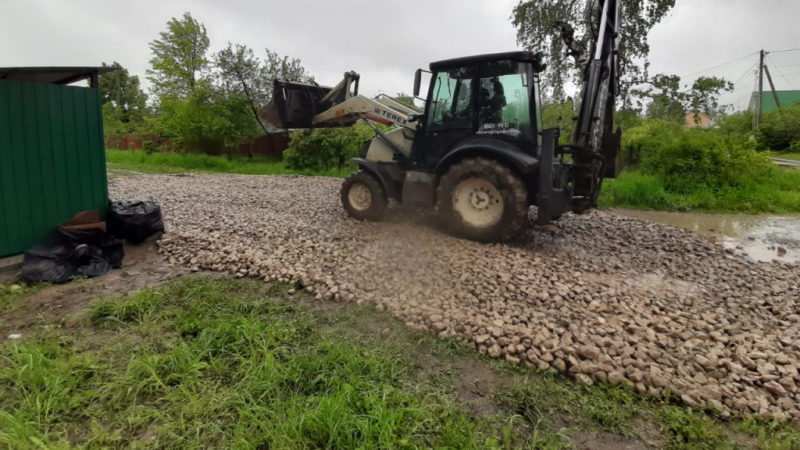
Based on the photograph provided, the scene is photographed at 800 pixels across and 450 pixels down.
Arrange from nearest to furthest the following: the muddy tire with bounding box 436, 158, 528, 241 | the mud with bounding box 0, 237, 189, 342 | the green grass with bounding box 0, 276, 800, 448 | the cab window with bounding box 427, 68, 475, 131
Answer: the green grass with bounding box 0, 276, 800, 448, the mud with bounding box 0, 237, 189, 342, the muddy tire with bounding box 436, 158, 528, 241, the cab window with bounding box 427, 68, 475, 131

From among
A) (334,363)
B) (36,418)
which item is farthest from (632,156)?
(36,418)

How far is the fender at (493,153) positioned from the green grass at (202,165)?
8.94m

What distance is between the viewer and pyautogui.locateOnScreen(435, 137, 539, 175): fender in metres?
4.97

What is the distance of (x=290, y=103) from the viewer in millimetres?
6527

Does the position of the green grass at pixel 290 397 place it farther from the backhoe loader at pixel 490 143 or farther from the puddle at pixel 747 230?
the puddle at pixel 747 230

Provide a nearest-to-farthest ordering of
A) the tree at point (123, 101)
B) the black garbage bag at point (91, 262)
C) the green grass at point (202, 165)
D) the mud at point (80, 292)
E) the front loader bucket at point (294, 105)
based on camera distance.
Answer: the mud at point (80, 292) → the black garbage bag at point (91, 262) → the front loader bucket at point (294, 105) → the green grass at point (202, 165) → the tree at point (123, 101)

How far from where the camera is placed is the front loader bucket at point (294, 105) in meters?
6.46

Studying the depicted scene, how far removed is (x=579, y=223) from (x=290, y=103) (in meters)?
5.21

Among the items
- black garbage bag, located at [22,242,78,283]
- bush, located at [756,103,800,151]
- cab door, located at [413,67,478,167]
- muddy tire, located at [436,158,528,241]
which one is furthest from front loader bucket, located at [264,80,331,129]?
bush, located at [756,103,800,151]

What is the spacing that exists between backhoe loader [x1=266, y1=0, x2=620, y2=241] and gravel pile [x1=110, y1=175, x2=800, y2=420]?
465 mm

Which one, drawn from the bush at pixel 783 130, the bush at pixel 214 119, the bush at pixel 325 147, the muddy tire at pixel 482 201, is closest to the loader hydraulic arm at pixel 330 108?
the muddy tire at pixel 482 201

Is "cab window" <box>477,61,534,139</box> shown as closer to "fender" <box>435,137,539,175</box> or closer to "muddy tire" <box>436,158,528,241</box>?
"fender" <box>435,137,539,175</box>

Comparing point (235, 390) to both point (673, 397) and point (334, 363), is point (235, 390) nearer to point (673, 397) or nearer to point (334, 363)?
point (334, 363)

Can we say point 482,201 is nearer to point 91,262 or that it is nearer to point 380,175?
point 380,175
